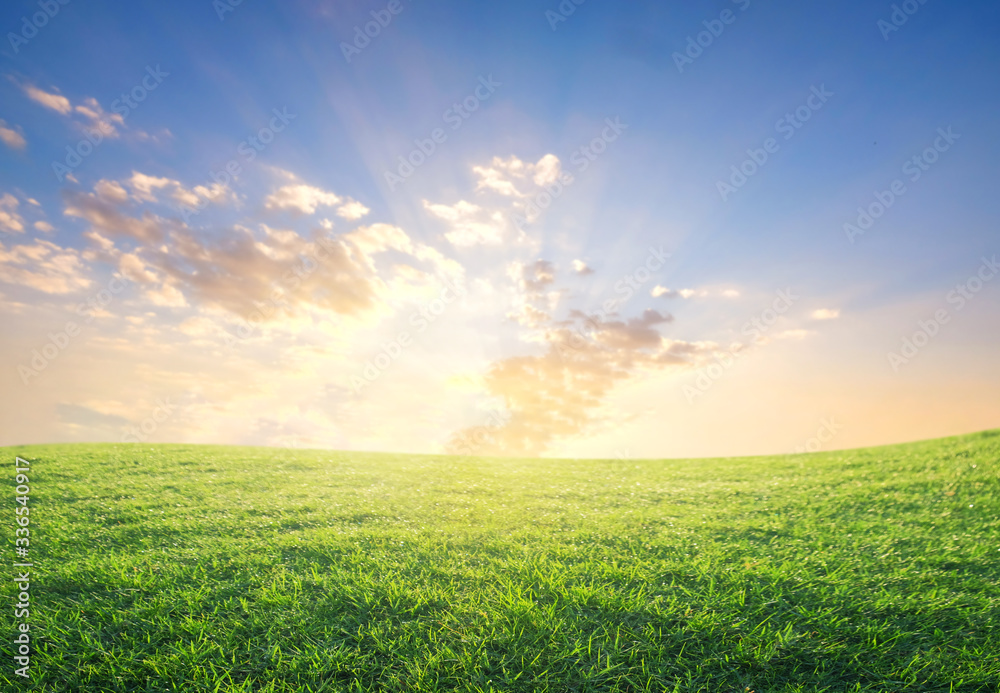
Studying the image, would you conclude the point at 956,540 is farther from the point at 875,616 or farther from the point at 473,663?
the point at 473,663

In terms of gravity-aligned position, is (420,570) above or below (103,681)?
above

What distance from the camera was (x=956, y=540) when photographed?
5.91 metres

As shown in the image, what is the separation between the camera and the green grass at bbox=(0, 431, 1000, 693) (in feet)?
11.8

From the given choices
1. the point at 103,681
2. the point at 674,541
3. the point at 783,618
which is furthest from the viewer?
the point at 674,541

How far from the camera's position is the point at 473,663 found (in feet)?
11.8

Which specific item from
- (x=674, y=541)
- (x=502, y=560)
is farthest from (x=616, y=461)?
(x=502, y=560)

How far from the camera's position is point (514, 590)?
4469 mm

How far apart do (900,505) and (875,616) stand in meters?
4.31

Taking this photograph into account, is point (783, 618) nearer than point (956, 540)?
Yes

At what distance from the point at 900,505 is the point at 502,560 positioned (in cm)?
673

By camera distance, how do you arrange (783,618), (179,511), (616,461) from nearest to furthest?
1. (783,618)
2. (179,511)
3. (616,461)

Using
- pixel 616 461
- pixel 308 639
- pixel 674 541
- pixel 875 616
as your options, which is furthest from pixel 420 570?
pixel 616 461

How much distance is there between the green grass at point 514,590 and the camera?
11.8ft

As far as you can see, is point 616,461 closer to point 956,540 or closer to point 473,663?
point 956,540
